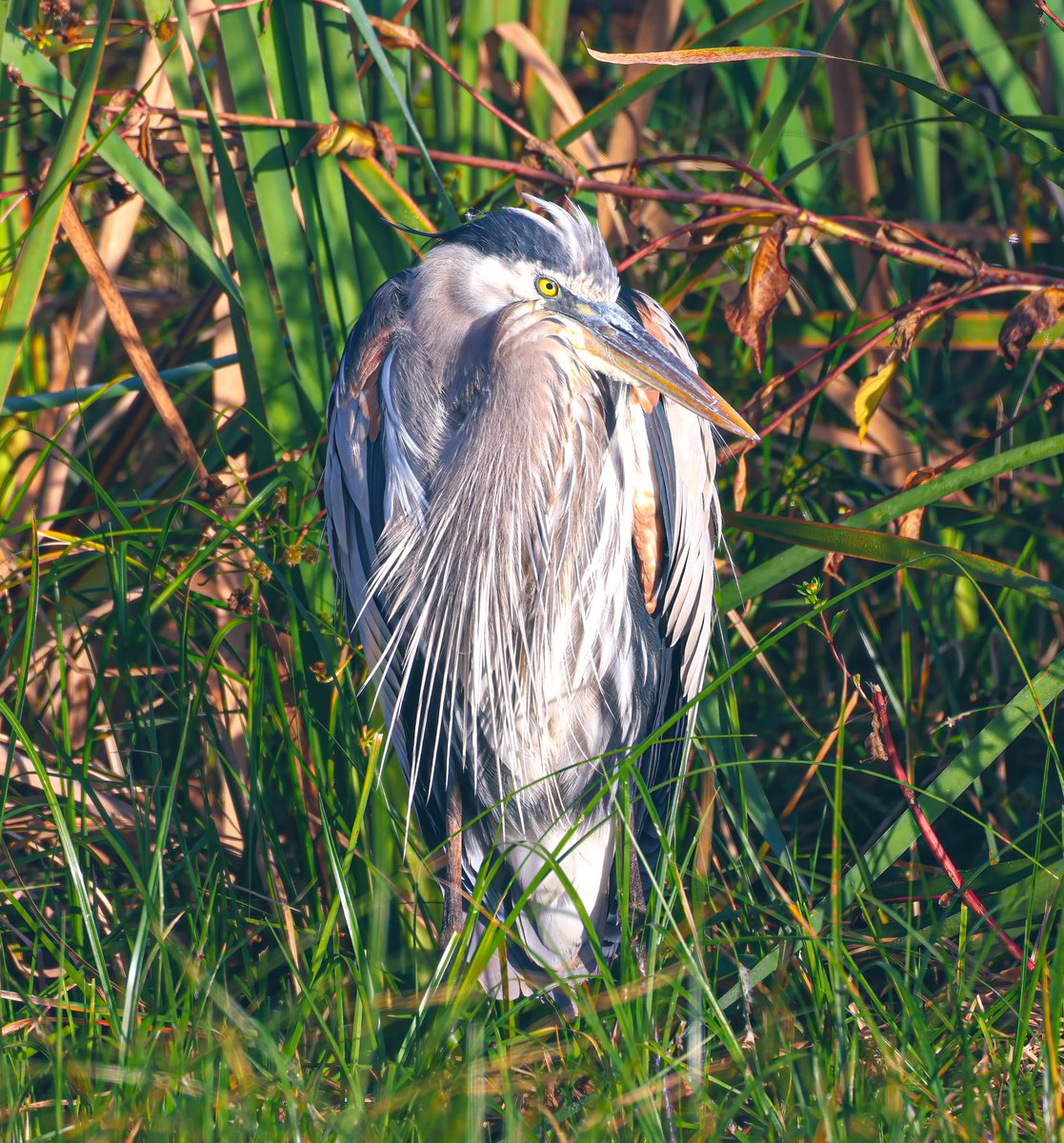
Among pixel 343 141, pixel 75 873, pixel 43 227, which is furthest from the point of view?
pixel 343 141

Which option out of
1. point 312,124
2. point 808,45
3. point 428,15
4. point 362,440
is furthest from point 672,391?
point 808,45

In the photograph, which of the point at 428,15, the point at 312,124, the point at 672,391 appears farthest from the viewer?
the point at 428,15

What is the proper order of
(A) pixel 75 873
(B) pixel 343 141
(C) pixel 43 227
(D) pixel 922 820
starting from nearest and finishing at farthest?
(A) pixel 75 873 → (D) pixel 922 820 → (C) pixel 43 227 → (B) pixel 343 141

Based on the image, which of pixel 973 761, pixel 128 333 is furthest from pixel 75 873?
pixel 973 761

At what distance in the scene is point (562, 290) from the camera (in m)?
1.45

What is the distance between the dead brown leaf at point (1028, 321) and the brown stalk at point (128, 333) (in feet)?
3.41

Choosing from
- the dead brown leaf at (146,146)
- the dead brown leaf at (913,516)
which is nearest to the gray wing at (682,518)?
the dead brown leaf at (913,516)

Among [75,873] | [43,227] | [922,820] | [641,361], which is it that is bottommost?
[922,820]

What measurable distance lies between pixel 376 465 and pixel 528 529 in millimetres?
220

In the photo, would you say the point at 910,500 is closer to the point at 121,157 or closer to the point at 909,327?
the point at 909,327

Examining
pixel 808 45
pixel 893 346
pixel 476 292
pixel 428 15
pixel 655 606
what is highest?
pixel 428 15

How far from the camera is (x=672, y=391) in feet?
4.53

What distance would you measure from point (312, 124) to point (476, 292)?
0.36 metres

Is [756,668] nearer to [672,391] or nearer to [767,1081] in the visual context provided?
[672,391]
